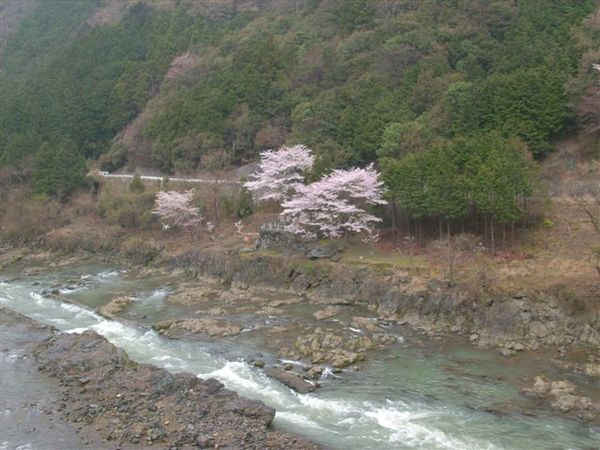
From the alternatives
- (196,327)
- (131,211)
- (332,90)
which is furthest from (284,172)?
(196,327)

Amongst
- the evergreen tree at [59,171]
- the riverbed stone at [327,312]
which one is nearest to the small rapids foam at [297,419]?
the riverbed stone at [327,312]

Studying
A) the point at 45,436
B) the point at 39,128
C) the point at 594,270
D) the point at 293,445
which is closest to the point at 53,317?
the point at 45,436

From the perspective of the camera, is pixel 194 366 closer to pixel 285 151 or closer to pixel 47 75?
pixel 285 151

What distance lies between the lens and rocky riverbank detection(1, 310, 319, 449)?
17.7 m

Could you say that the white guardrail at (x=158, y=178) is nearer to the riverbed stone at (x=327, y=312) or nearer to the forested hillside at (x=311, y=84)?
the forested hillside at (x=311, y=84)

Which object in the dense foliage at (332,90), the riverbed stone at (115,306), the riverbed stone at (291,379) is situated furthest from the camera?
the dense foliage at (332,90)

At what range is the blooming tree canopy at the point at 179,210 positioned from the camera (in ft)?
151

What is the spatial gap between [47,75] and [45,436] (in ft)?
242

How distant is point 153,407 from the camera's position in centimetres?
1975

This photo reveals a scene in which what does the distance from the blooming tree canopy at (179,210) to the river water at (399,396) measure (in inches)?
654

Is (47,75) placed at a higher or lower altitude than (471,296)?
higher

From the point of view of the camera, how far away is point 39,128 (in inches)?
2753

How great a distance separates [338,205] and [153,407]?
19238 millimetres

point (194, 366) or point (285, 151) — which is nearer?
point (194, 366)
